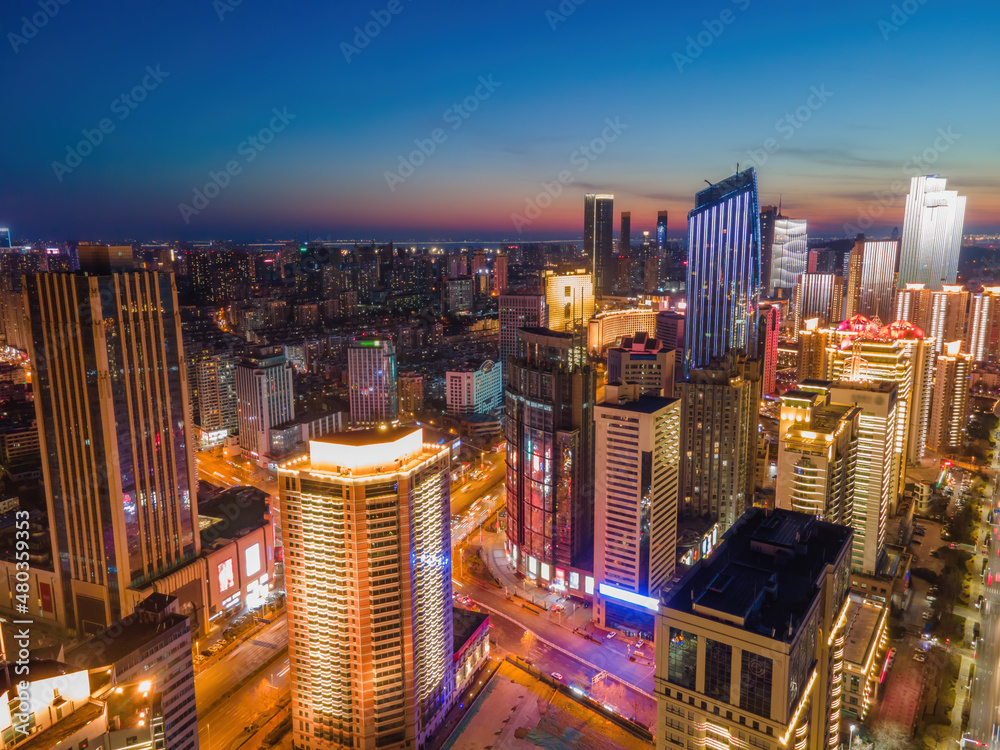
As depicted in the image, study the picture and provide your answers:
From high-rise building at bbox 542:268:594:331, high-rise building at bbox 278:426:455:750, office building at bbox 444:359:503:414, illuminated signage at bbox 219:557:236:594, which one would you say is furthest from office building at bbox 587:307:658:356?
high-rise building at bbox 278:426:455:750

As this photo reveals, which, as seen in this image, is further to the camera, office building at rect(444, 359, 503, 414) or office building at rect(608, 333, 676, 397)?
office building at rect(444, 359, 503, 414)

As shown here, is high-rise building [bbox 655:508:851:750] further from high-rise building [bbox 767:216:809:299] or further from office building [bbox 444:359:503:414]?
high-rise building [bbox 767:216:809:299]

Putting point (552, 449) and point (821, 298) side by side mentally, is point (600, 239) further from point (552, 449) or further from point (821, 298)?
point (552, 449)

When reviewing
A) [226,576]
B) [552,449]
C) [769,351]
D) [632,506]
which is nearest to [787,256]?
[769,351]

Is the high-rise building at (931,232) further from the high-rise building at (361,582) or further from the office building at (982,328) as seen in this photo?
the high-rise building at (361,582)

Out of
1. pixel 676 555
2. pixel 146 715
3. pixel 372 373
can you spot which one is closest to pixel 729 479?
pixel 676 555
